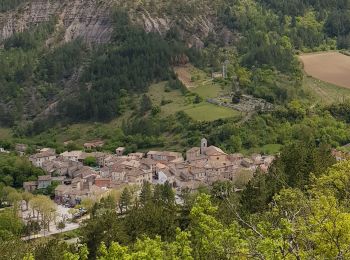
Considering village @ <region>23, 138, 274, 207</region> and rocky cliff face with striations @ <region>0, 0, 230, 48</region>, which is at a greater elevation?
rocky cliff face with striations @ <region>0, 0, 230, 48</region>

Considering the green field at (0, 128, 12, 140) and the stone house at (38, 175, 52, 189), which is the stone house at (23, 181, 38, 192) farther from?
the green field at (0, 128, 12, 140)

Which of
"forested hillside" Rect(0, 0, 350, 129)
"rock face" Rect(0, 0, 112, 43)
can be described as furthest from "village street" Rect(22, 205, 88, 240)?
"rock face" Rect(0, 0, 112, 43)

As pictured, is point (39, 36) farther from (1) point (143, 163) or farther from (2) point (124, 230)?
(2) point (124, 230)

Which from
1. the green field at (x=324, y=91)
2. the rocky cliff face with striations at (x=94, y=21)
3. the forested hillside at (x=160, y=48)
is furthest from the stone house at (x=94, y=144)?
the green field at (x=324, y=91)

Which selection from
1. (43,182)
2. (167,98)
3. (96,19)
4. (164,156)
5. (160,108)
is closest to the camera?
(43,182)

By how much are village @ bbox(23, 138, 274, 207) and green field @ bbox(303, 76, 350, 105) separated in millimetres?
16767

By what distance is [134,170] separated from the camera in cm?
5638

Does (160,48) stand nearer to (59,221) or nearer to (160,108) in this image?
(160,108)

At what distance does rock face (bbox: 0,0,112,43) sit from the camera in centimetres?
9525

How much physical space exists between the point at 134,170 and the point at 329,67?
36.1 m

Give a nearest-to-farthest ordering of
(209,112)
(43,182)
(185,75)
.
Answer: (43,182), (209,112), (185,75)

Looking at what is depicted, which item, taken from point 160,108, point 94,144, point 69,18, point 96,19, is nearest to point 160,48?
point 160,108

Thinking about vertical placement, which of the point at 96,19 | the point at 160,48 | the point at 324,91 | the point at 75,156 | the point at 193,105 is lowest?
the point at 75,156

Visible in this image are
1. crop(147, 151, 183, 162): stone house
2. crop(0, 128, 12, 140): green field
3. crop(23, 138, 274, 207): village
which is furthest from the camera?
crop(0, 128, 12, 140): green field
